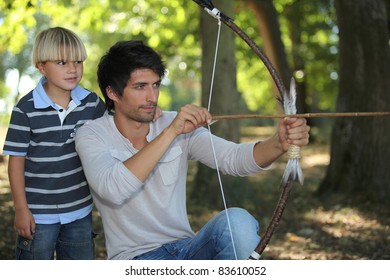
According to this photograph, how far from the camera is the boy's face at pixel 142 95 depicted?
2695 millimetres

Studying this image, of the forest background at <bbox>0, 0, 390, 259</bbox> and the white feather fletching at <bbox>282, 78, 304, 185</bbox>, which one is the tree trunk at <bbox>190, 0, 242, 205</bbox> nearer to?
the forest background at <bbox>0, 0, 390, 259</bbox>

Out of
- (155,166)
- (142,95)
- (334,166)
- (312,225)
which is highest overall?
(142,95)

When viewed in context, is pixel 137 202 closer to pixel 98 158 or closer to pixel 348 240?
pixel 98 158

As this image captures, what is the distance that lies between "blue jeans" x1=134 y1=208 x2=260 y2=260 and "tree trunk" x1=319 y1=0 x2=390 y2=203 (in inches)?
162

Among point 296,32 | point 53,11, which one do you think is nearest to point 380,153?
point 53,11

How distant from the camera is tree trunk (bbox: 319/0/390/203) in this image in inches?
251

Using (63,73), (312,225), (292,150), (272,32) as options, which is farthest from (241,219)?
(272,32)

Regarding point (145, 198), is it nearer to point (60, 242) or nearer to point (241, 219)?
point (241, 219)

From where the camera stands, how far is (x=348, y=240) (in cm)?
540

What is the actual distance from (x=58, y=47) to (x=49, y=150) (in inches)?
19.8

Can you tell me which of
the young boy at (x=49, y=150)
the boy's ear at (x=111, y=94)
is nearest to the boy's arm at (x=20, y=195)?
the young boy at (x=49, y=150)

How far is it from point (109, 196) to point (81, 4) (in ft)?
34.7

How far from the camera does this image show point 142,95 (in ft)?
8.88

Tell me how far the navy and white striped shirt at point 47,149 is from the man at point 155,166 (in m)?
0.18
